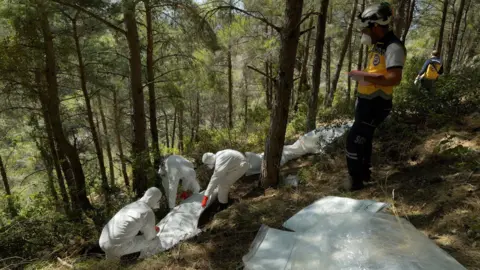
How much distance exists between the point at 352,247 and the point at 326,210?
64 cm

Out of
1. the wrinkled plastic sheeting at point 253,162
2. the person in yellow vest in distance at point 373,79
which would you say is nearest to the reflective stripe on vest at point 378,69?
the person in yellow vest in distance at point 373,79

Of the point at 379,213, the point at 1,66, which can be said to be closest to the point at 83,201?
the point at 1,66

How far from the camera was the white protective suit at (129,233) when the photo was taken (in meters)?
3.47

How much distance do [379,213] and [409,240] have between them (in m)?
0.39

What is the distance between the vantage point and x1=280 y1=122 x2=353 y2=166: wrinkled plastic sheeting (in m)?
5.29

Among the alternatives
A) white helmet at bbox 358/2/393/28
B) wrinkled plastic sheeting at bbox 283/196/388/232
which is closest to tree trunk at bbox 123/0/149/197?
wrinkled plastic sheeting at bbox 283/196/388/232

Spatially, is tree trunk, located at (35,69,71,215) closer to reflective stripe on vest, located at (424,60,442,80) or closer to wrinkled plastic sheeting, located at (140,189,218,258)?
wrinkled plastic sheeting, located at (140,189,218,258)

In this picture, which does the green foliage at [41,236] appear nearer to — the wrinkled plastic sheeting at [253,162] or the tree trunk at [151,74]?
the tree trunk at [151,74]

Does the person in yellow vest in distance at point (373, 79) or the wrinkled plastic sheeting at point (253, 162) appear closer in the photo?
the person in yellow vest in distance at point (373, 79)

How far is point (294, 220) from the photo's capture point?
98.7 inches

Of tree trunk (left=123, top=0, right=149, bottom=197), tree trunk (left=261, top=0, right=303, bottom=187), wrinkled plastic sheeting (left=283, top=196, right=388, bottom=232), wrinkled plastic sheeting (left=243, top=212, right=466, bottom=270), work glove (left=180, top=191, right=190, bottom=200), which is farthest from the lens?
tree trunk (left=123, top=0, right=149, bottom=197)

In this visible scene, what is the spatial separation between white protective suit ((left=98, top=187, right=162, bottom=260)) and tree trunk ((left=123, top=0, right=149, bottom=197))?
6.40 ft

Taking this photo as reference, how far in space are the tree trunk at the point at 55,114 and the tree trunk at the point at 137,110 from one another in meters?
1.45

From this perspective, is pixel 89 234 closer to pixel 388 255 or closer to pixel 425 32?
pixel 388 255
